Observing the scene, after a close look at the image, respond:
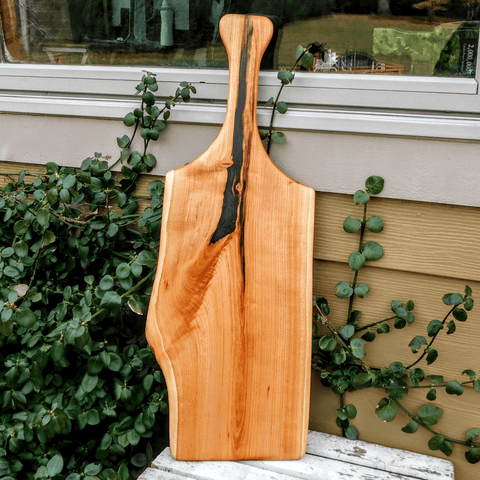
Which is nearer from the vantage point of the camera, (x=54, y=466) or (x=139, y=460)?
(x=54, y=466)

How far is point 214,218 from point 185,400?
437mm

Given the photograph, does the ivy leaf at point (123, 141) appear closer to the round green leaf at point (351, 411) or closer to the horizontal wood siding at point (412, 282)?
the horizontal wood siding at point (412, 282)

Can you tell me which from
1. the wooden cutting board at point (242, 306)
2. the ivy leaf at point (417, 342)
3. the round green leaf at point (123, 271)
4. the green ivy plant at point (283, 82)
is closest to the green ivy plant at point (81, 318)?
the round green leaf at point (123, 271)

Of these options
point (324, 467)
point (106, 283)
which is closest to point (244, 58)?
point (106, 283)

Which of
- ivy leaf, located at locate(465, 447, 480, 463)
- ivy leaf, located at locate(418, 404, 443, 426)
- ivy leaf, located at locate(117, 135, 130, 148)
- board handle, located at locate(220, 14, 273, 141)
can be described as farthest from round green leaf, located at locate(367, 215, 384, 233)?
ivy leaf, located at locate(117, 135, 130, 148)

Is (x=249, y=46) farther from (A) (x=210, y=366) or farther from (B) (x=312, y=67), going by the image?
(A) (x=210, y=366)

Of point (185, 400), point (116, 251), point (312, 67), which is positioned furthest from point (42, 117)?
point (185, 400)

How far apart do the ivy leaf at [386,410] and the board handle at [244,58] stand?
750mm

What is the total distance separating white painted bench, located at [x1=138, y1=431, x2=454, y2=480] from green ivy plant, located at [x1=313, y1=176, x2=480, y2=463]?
0.29 ft

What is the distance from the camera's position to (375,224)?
1.19 meters

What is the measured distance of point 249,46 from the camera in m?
1.16

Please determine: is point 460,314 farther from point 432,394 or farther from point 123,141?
point 123,141

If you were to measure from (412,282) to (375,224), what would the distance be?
181 millimetres

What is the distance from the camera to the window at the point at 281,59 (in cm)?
112
